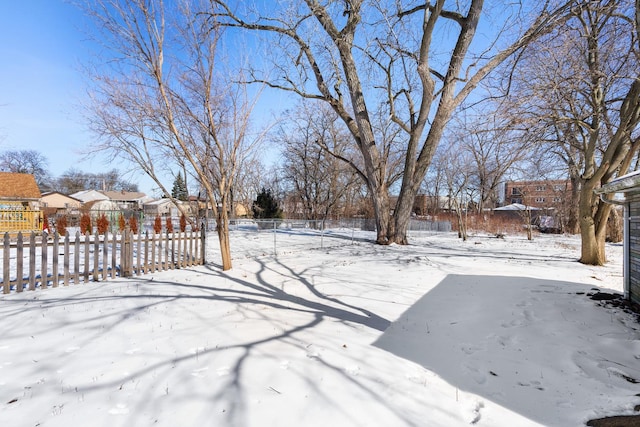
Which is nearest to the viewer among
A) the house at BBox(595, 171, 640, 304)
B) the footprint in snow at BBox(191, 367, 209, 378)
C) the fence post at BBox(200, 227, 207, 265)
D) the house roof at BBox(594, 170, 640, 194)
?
the footprint in snow at BBox(191, 367, 209, 378)

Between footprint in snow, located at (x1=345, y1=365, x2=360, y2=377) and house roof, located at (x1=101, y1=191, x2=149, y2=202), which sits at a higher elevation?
house roof, located at (x1=101, y1=191, x2=149, y2=202)

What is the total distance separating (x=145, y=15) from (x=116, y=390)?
6.80 meters

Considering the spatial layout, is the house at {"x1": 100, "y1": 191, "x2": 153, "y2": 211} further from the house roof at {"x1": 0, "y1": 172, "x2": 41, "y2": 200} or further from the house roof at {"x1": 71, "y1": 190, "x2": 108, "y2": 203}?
the house roof at {"x1": 0, "y1": 172, "x2": 41, "y2": 200}

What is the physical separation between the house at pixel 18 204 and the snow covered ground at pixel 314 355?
17.4 metres

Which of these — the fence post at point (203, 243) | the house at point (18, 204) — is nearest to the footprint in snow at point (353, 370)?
the fence post at point (203, 243)

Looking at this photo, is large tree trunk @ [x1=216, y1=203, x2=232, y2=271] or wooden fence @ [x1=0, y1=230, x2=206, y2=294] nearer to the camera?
wooden fence @ [x1=0, y1=230, x2=206, y2=294]

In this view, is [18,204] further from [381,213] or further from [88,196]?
[88,196]

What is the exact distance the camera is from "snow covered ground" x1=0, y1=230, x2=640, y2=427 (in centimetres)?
237

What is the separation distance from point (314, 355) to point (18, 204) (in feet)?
87.0

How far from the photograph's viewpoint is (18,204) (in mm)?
21016

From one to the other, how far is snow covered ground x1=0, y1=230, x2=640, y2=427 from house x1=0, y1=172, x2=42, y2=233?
57.2ft

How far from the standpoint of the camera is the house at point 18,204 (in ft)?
59.0

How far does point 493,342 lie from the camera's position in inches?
147

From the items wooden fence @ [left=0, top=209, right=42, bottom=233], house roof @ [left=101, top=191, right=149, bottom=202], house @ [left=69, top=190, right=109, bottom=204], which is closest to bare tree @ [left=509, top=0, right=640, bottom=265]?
wooden fence @ [left=0, top=209, right=42, bottom=233]
